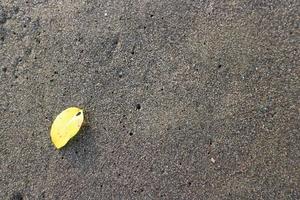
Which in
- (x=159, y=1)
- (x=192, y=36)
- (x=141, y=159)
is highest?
(x=159, y=1)

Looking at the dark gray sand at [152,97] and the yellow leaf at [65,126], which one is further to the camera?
the yellow leaf at [65,126]

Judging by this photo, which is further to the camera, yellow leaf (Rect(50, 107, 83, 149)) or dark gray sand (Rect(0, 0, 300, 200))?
yellow leaf (Rect(50, 107, 83, 149))

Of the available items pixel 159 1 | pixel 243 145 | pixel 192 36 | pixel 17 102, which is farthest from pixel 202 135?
pixel 17 102

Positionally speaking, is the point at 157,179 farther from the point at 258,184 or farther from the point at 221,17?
the point at 221,17
